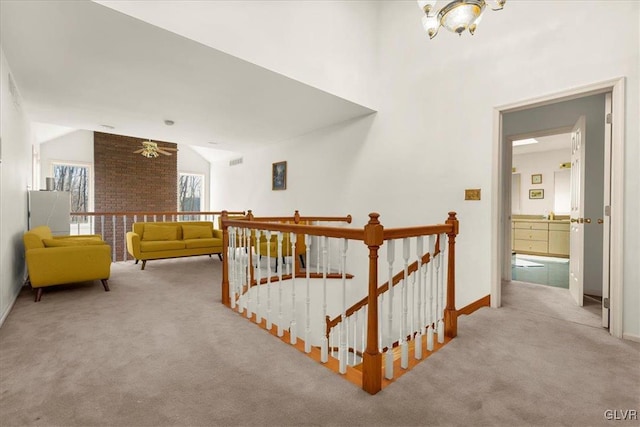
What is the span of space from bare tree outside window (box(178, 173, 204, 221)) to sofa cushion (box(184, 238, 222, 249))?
359 cm

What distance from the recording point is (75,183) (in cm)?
721

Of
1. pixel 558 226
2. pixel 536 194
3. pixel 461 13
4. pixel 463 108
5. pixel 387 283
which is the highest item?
pixel 461 13

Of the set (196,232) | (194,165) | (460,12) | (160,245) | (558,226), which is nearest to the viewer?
(460,12)

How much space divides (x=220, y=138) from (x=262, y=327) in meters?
4.77

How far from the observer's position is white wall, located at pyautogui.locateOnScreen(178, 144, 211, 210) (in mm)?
8692

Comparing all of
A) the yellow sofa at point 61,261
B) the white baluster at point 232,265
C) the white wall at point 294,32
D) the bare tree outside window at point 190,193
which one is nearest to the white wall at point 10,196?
the yellow sofa at point 61,261

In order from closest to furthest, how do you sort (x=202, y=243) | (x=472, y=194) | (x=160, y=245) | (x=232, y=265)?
1. (x=232, y=265)
2. (x=472, y=194)
3. (x=160, y=245)
4. (x=202, y=243)

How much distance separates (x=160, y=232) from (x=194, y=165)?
12.9 feet

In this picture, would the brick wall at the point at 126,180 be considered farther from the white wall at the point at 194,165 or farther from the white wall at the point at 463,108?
the white wall at the point at 463,108

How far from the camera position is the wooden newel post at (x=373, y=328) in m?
1.62

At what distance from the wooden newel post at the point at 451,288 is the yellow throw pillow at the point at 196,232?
4.79 m

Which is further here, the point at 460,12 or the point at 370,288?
the point at 460,12

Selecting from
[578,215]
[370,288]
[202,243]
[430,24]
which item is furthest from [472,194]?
[202,243]

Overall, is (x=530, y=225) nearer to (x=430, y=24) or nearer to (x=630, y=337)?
(x=630, y=337)
